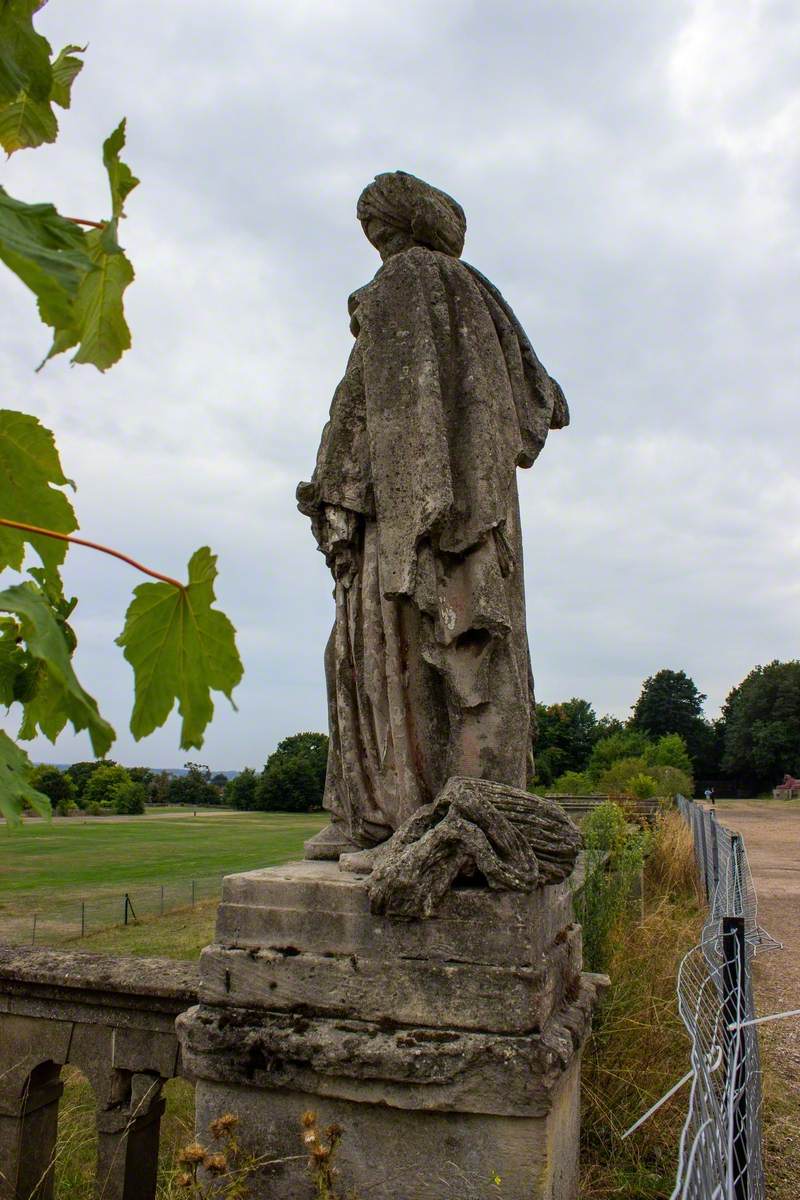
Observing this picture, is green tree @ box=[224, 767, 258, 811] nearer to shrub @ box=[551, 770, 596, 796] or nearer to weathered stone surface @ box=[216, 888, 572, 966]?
shrub @ box=[551, 770, 596, 796]

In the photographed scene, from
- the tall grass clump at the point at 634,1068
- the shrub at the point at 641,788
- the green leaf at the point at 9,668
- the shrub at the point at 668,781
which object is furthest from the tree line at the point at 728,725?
the green leaf at the point at 9,668

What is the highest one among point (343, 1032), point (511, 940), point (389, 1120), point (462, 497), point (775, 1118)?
point (462, 497)

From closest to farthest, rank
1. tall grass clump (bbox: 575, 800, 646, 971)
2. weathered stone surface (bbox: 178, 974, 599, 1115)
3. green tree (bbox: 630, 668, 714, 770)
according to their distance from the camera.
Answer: weathered stone surface (bbox: 178, 974, 599, 1115)
tall grass clump (bbox: 575, 800, 646, 971)
green tree (bbox: 630, 668, 714, 770)

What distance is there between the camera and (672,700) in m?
70.8

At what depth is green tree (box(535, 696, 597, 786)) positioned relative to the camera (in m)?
32.3

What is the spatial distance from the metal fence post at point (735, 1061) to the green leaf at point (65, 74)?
1885 millimetres

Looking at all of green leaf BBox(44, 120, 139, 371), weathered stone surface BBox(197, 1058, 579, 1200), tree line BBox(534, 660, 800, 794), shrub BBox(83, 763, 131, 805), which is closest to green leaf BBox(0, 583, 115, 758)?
green leaf BBox(44, 120, 139, 371)

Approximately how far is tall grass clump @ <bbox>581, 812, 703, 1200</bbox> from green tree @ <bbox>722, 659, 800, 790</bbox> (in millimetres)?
58730

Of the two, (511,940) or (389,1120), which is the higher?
(511,940)

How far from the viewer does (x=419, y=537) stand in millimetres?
3383

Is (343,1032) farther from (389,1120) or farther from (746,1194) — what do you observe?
(746,1194)

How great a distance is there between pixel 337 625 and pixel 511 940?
1.45 metres

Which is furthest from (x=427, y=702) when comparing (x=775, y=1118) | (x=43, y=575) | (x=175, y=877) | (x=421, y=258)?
(x=175, y=877)

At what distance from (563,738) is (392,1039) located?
31.0 m
